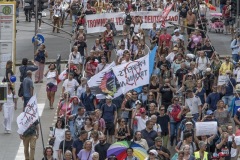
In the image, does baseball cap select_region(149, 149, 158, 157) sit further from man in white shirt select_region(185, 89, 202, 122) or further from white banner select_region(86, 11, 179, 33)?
white banner select_region(86, 11, 179, 33)

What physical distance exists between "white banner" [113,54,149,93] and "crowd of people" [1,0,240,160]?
49 cm

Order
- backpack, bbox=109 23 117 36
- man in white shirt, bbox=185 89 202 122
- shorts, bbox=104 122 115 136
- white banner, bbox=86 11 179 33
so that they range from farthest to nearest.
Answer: white banner, bbox=86 11 179 33, backpack, bbox=109 23 117 36, man in white shirt, bbox=185 89 202 122, shorts, bbox=104 122 115 136

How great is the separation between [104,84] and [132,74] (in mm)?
1702

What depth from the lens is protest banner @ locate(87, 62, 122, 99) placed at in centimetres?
3269

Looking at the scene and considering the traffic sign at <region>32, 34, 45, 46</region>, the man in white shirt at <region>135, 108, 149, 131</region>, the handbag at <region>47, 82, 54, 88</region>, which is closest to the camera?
the man in white shirt at <region>135, 108, 149, 131</region>

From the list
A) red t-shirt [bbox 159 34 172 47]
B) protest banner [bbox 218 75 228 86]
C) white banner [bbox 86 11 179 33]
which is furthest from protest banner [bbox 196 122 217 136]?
white banner [bbox 86 11 179 33]

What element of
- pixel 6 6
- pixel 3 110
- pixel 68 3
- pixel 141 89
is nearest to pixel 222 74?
pixel 141 89

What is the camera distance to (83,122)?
30.8m

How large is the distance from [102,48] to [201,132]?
12611mm

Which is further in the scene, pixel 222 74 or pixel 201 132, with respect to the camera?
pixel 222 74

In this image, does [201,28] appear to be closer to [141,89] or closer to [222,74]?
[222,74]

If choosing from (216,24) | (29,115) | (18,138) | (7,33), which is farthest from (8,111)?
(216,24)

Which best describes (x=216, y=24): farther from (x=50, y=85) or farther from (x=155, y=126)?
(x=155, y=126)

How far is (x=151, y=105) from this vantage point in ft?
101
